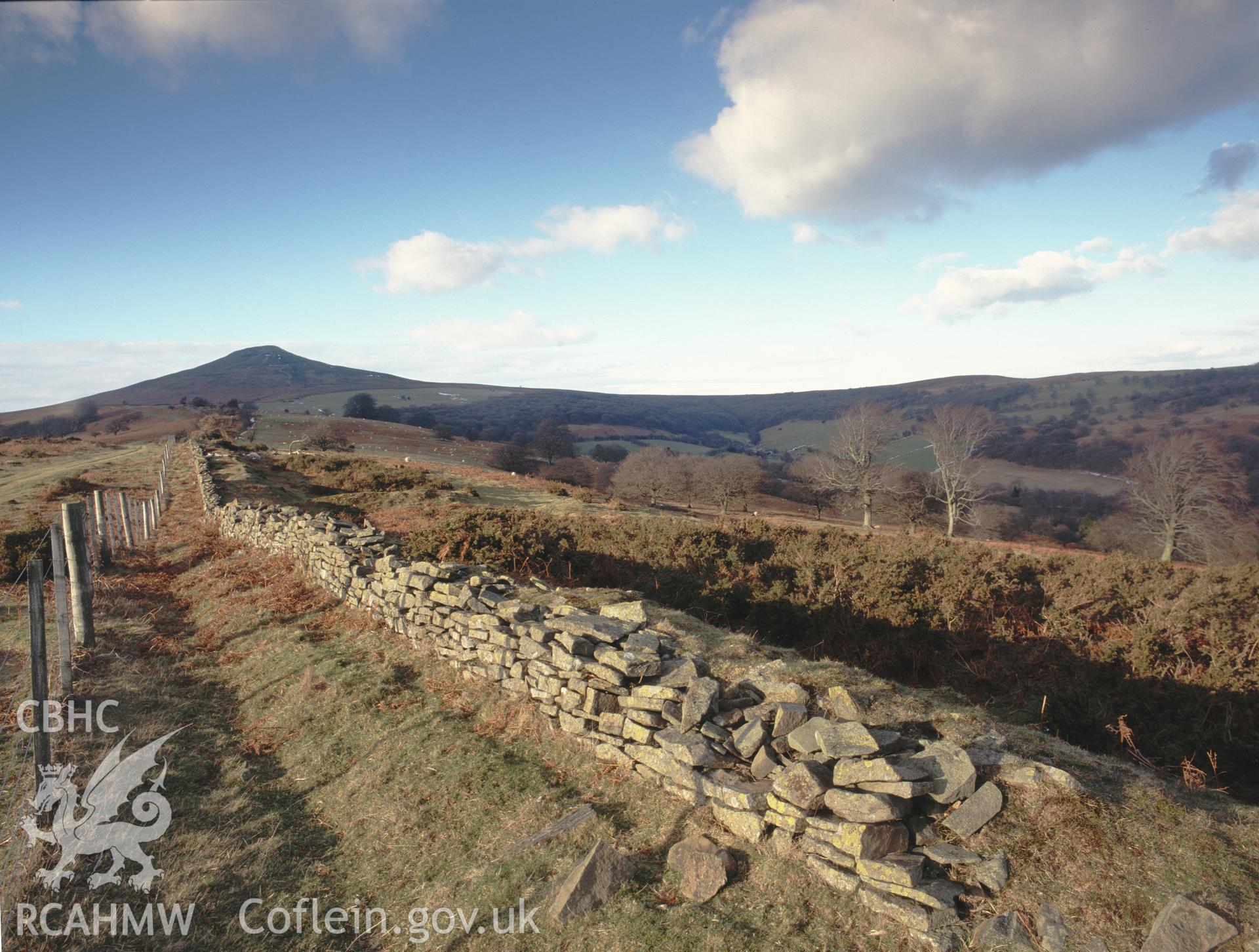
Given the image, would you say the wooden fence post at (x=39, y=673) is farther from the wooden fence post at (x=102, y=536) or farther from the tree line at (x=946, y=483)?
the tree line at (x=946, y=483)

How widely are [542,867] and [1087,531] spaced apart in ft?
177

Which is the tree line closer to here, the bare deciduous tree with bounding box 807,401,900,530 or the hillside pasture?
the bare deciduous tree with bounding box 807,401,900,530

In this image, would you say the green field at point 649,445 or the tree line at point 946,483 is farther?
the green field at point 649,445

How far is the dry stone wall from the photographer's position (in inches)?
163

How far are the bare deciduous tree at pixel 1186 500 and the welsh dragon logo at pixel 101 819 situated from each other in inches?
1610

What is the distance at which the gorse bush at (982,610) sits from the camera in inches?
275

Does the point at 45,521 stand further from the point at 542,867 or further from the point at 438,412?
the point at 438,412

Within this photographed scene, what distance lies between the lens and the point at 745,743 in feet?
16.8

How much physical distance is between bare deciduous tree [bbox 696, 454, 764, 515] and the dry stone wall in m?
44.6

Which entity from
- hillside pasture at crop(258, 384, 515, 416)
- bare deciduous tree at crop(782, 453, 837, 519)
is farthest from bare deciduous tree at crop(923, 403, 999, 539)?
hillside pasture at crop(258, 384, 515, 416)

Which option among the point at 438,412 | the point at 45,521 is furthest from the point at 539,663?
the point at 438,412

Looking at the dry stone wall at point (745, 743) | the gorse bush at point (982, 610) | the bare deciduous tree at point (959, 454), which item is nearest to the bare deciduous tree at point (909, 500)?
the bare deciduous tree at point (959, 454)

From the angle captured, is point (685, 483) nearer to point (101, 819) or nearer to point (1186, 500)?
point (1186, 500)

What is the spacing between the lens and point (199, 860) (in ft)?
16.5
